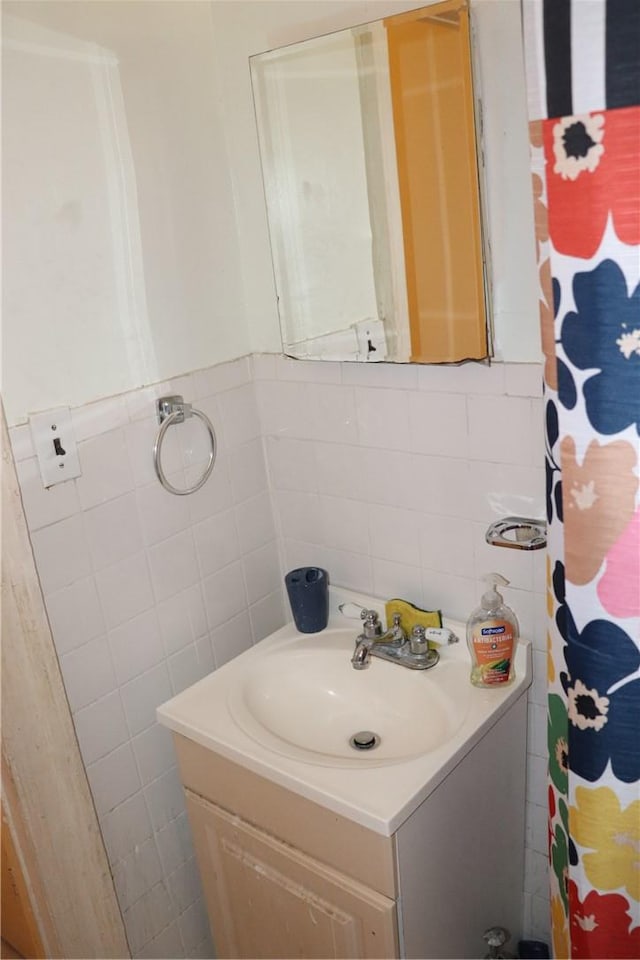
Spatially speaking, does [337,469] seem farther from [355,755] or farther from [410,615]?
[355,755]

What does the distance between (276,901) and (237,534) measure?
2.23ft

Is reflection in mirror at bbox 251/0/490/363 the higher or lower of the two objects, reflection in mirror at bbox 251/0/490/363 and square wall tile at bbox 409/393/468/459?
the higher

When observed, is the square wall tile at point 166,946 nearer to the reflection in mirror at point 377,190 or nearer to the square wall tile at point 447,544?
the square wall tile at point 447,544

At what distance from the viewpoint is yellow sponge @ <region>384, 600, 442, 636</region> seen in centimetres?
147

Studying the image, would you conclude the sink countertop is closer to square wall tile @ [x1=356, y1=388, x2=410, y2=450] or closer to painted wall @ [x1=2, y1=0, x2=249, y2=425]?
square wall tile @ [x1=356, y1=388, x2=410, y2=450]

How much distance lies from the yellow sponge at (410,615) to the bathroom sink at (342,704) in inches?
3.2

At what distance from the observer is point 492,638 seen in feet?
4.29

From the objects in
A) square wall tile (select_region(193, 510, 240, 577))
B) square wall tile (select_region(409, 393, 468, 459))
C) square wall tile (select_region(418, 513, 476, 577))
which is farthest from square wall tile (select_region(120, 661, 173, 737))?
square wall tile (select_region(409, 393, 468, 459))

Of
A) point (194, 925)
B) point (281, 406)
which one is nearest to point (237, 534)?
point (281, 406)

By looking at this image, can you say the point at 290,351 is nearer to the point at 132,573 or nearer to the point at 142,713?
the point at 132,573

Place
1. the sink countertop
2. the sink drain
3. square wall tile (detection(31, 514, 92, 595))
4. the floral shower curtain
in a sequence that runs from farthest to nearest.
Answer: the sink drain
square wall tile (detection(31, 514, 92, 595))
the sink countertop
the floral shower curtain

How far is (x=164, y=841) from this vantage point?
5.08 feet

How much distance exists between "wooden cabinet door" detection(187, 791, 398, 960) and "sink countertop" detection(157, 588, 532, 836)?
16cm

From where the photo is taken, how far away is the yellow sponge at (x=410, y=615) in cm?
147
